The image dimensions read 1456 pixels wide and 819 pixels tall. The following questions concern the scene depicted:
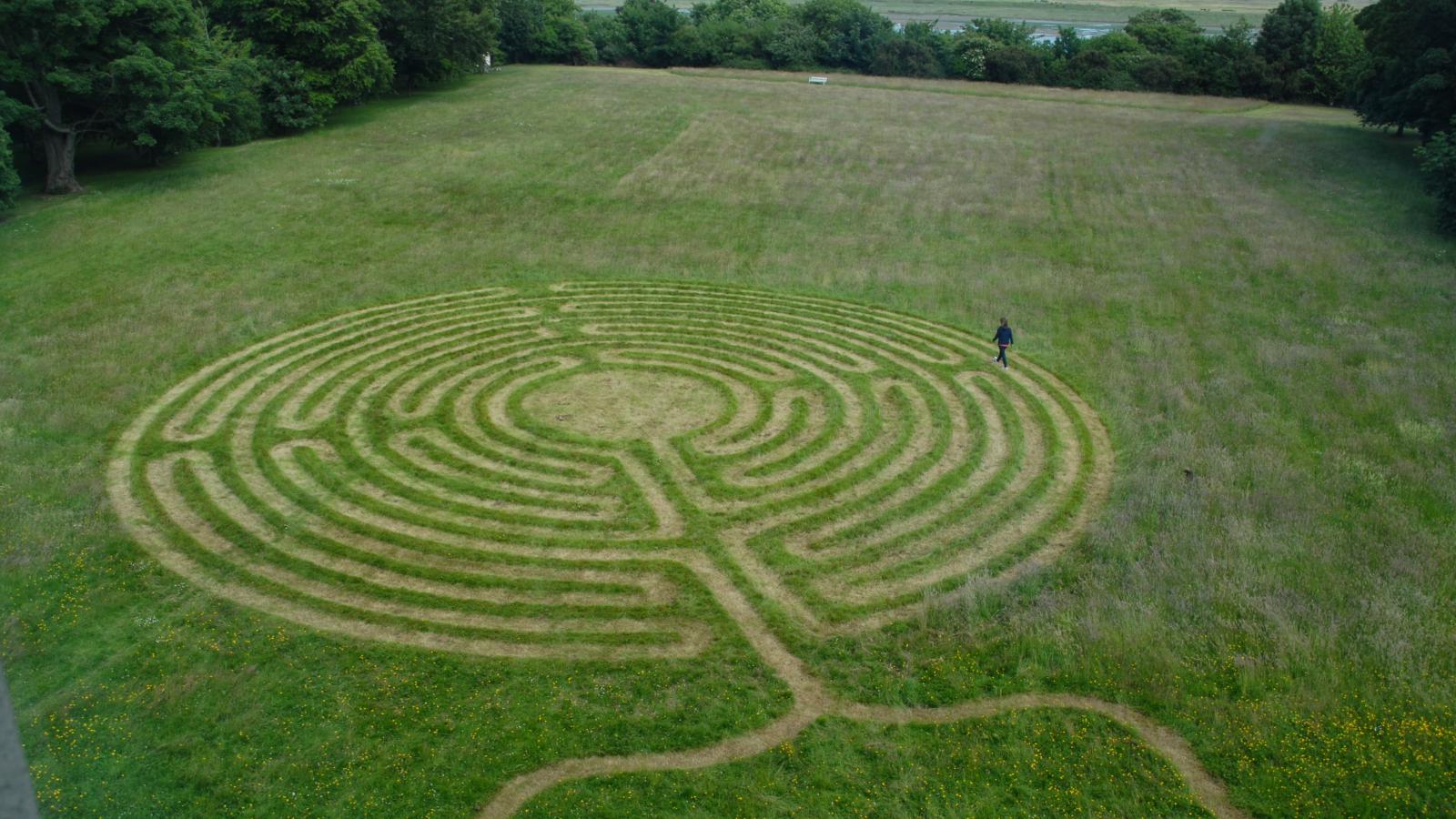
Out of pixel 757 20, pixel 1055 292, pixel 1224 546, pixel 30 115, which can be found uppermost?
pixel 757 20

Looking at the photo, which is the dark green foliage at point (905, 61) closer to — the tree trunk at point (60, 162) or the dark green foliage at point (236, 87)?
the dark green foliage at point (236, 87)

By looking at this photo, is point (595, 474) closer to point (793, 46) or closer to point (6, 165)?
point (6, 165)

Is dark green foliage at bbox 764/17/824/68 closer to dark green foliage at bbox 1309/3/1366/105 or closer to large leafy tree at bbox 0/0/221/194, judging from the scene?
dark green foliage at bbox 1309/3/1366/105

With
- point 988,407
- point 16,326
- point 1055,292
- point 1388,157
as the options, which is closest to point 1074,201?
point 1055,292

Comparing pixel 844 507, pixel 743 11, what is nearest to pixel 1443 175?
pixel 844 507

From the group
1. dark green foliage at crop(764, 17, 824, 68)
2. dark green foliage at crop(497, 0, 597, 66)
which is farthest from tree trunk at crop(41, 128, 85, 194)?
dark green foliage at crop(764, 17, 824, 68)

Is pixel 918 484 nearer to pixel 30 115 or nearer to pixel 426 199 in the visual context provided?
pixel 426 199
